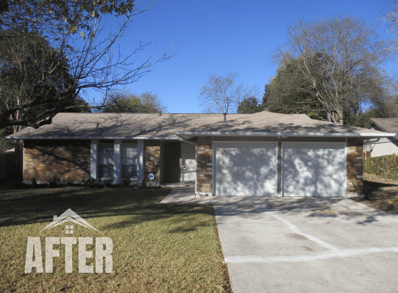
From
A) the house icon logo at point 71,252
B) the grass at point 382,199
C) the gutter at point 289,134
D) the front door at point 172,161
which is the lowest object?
the grass at point 382,199

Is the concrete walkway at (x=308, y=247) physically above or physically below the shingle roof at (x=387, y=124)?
below

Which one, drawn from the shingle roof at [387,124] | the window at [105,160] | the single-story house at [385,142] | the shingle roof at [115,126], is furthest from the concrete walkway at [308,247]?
the single-story house at [385,142]

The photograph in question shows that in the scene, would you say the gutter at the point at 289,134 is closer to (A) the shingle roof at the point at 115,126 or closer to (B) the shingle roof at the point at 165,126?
(B) the shingle roof at the point at 165,126

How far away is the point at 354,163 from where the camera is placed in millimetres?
10312

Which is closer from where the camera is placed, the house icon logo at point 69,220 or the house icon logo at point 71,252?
the house icon logo at point 71,252

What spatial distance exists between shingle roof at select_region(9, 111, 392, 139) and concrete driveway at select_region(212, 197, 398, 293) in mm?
3086

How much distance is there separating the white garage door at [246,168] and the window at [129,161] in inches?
210

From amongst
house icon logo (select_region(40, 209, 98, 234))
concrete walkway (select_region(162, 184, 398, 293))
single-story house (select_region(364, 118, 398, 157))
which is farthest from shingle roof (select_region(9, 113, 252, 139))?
single-story house (select_region(364, 118, 398, 157))

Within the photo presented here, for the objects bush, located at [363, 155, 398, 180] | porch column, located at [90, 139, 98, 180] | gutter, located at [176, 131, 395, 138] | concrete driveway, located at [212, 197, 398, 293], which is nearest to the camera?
concrete driveway, located at [212, 197, 398, 293]

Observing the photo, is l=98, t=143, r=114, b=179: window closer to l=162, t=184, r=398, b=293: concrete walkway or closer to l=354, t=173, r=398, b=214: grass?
l=162, t=184, r=398, b=293: concrete walkway

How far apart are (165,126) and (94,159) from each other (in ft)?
13.7

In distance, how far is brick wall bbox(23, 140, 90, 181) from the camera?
14.1 m

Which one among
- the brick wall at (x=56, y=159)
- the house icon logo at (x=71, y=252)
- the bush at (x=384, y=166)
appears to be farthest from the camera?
the bush at (x=384, y=166)

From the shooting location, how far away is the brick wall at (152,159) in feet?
45.6
